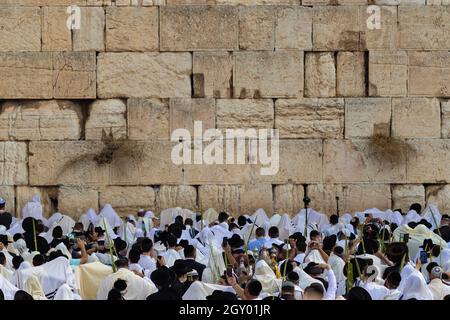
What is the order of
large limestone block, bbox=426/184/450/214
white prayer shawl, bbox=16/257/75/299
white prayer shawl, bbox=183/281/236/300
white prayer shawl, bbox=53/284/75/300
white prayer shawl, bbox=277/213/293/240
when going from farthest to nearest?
1. large limestone block, bbox=426/184/450/214
2. white prayer shawl, bbox=277/213/293/240
3. white prayer shawl, bbox=16/257/75/299
4. white prayer shawl, bbox=53/284/75/300
5. white prayer shawl, bbox=183/281/236/300

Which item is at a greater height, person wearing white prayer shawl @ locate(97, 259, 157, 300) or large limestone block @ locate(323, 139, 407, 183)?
large limestone block @ locate(323, 139, 407, 183)

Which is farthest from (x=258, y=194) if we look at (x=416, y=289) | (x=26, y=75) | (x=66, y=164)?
(x=416, y=289)

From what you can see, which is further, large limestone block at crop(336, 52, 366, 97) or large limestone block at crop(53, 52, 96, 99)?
large limestone block at crop(336, 52, 366, 97)

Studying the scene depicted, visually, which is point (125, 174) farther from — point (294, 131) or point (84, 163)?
point (294, 131)

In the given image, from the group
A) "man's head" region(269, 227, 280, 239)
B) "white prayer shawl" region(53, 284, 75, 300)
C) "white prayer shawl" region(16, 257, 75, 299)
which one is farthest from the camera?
"man's head" region(269, 227, 280, 239)

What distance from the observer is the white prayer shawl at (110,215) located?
62.2ft

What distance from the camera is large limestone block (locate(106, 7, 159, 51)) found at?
19.6 m

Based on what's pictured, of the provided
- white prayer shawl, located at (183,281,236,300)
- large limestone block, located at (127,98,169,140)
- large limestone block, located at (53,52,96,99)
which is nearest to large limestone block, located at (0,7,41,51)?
large limestone block, located at (53,52,96,99)

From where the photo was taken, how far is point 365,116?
1972cm

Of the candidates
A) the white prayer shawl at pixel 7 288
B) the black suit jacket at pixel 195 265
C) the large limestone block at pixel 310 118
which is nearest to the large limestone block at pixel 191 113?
the large limestone block at pixel 310 118

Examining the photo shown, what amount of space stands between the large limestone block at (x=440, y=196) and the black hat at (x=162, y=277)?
8.88m

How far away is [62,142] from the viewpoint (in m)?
19.6

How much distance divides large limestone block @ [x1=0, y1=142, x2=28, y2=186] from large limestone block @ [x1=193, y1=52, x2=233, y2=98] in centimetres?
314

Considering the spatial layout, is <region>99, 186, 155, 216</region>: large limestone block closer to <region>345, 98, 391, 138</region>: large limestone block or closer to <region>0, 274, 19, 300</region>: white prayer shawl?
<region>345, 98, 391, 138</region>: large limestone block
